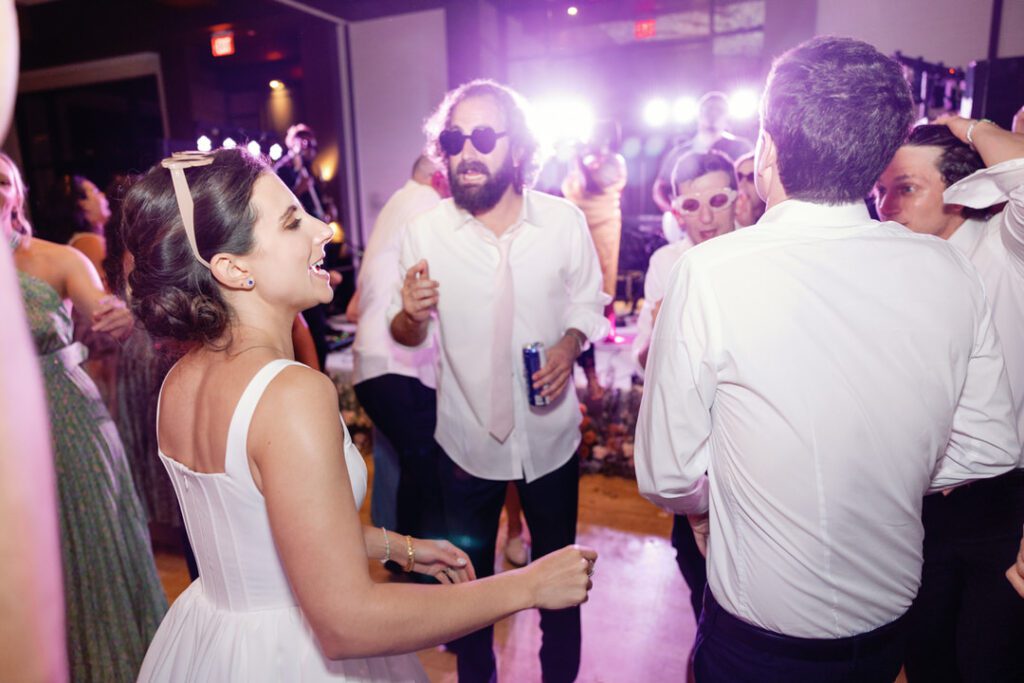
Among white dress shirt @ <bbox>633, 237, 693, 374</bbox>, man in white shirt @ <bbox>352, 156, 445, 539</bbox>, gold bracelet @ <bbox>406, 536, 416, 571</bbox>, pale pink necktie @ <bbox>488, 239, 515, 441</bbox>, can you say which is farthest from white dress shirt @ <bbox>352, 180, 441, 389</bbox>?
gold bracelet @ <bbox>406, 536, 416, 571</bbox>

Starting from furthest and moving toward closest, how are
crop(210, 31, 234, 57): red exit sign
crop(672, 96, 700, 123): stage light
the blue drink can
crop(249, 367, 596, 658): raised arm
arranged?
1. crop(672, 96, 700, 123): stage light
2. crop(210, 31, 234, 57): red exit sign
3. the blue drink can
4. crop(249, 367, 596, 658): raised arm

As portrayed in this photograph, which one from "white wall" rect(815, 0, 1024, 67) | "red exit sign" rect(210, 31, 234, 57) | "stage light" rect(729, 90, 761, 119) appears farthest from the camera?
"red exit sign" rect(210, 31, 234, 57)

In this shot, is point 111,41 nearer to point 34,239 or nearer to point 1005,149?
point 34,239

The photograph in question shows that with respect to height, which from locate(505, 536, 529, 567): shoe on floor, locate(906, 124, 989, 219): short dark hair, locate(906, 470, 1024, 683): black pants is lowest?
locate(505, 536, 529, 567): shoe on floor

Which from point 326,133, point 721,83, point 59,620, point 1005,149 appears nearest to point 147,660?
point 59,620

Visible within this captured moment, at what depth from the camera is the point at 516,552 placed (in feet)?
10.4

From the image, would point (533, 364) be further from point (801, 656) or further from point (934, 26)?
point (934, 26)

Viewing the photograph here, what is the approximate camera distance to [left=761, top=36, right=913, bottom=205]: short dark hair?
3.65 feet

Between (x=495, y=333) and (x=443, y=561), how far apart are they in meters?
0.87

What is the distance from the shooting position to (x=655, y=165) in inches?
413

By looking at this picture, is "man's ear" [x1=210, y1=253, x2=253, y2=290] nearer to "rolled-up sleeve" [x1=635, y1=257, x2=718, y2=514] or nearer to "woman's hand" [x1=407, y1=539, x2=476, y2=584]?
"woman's hand" [x1=407, y1=539, x2=476, y2=584]

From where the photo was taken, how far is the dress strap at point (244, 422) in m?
1.04

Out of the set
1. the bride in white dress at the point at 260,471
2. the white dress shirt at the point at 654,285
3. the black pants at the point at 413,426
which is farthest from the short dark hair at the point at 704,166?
the bride in white dress at the point at 260,471

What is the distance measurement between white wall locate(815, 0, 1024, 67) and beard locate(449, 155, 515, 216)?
15.1ft
